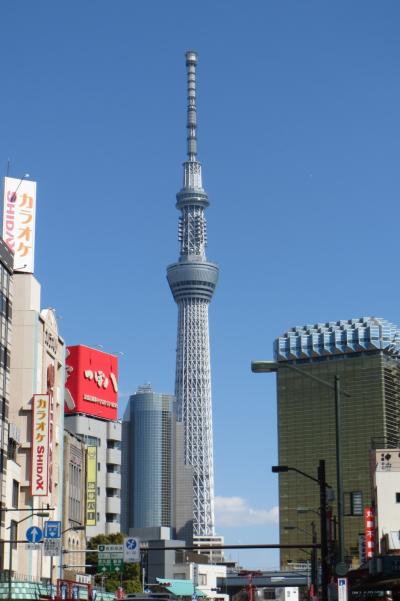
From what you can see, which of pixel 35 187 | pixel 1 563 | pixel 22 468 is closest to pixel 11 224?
pixel 35 187

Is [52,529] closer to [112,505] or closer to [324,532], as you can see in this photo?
[324,532]

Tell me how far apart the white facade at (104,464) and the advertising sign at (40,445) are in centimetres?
7925

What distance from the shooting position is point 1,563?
279 ft

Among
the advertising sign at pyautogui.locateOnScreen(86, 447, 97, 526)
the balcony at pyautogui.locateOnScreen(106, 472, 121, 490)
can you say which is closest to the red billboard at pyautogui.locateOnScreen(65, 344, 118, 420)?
the balcony at pyautogui.locateOnScreen(106, 472, 121, 490)

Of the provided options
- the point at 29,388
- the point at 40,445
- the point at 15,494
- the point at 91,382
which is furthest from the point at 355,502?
the point at 91,382


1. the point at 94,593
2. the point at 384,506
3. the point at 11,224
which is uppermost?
the point at 11,224

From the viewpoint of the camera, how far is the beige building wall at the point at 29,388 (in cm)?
9444

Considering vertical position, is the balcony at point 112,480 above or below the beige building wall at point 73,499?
above

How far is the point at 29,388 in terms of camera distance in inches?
3863

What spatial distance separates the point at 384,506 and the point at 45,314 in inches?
1524

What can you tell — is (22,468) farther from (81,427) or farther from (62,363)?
(81,427)

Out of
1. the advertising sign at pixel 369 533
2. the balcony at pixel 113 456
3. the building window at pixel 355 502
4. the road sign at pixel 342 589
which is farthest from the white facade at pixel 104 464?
the road sign at pixel 342 589

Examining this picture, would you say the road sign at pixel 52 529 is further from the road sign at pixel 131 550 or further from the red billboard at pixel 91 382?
the red billboard at pixel 91 382

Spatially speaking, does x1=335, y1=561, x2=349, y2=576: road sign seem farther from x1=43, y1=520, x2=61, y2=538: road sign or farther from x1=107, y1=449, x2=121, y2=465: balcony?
x1=107, y1=449, x2=121, y2=465: balcony
